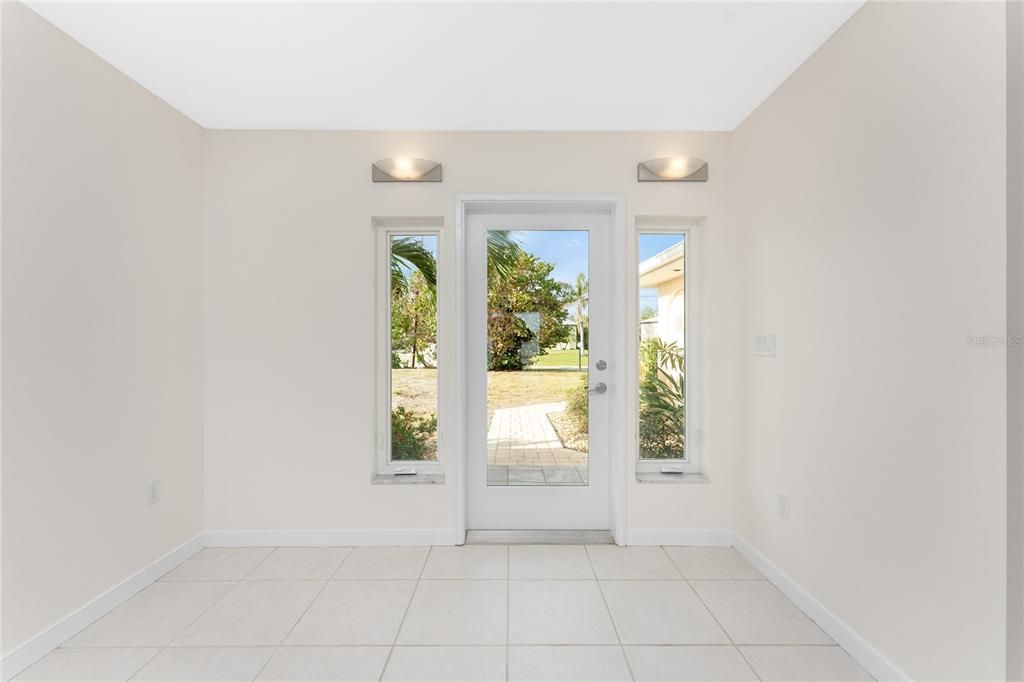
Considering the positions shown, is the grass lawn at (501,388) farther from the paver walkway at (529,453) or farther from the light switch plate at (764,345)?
the light switch plate at (764,345)

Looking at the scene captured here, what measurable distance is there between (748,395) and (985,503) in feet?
4.35

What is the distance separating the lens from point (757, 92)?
2436mm

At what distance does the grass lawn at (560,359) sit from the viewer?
300cm

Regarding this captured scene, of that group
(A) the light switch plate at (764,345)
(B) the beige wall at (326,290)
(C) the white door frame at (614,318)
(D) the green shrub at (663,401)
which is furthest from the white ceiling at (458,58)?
(D) the green shrub at (663,401)

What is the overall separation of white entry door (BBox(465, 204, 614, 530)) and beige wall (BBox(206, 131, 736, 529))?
24 centimetres

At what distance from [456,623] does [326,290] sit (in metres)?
1.86

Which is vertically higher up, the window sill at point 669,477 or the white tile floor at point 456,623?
the window sill at point 669,477

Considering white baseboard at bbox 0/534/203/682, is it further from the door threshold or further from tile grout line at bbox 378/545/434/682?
the door threshold

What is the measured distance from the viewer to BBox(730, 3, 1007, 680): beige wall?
138 centimetres

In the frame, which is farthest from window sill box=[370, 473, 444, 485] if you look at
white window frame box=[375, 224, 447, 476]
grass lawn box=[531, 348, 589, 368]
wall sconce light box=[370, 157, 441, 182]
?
wall sconce light box=[370, 157, 441, 182]

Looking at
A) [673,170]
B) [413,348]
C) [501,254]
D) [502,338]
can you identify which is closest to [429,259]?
[501,254]

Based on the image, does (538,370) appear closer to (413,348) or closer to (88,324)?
(413,348)

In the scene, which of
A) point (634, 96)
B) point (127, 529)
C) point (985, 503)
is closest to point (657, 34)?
point (634, 96)

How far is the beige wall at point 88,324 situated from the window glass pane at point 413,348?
1.11 m
